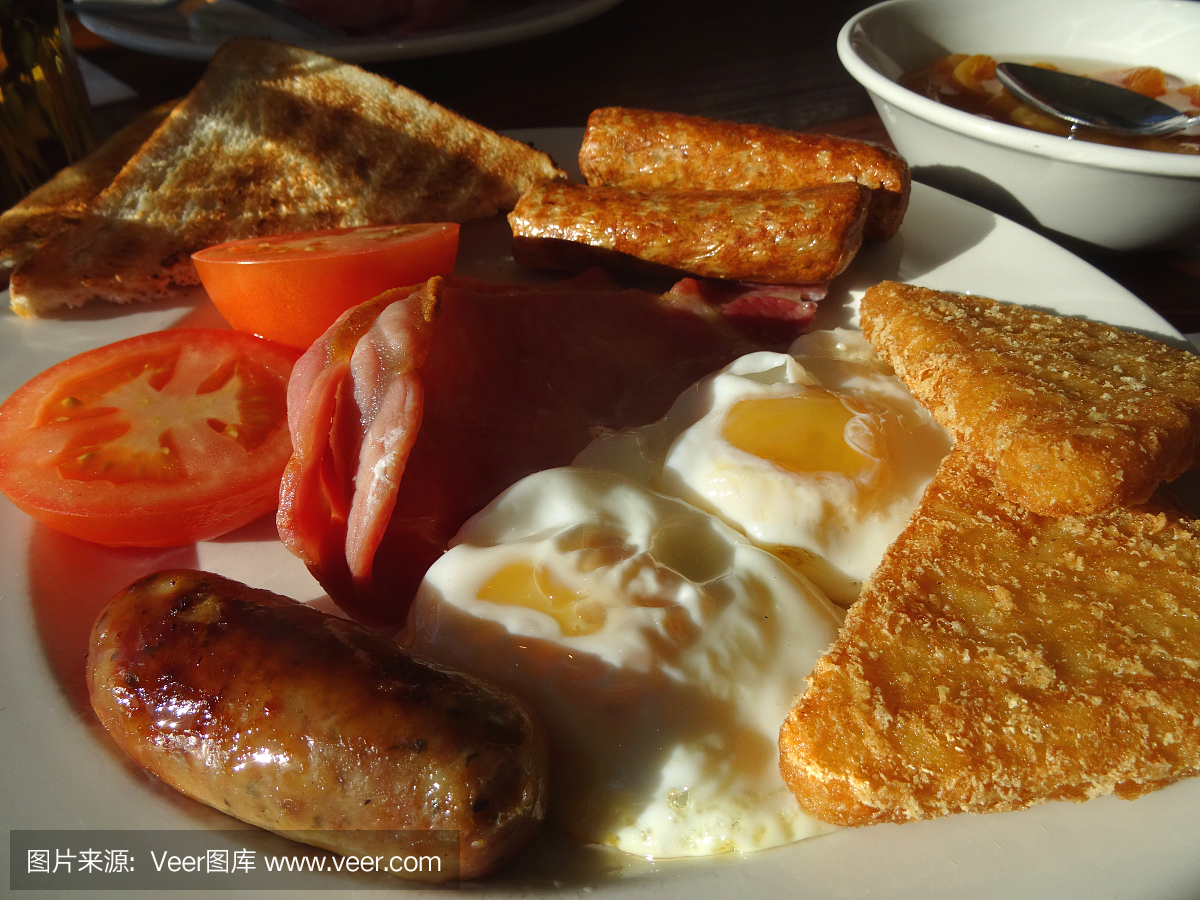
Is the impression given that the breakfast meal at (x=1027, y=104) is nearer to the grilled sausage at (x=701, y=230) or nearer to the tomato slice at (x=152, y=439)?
the grilled sausage at (x=701, y=230)

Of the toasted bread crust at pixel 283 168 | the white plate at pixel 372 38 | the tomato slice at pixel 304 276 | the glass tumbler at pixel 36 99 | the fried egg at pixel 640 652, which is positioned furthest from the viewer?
the white plate at pixel 372 38

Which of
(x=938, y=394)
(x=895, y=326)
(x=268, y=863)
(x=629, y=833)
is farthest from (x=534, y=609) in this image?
(x=895, y=326)

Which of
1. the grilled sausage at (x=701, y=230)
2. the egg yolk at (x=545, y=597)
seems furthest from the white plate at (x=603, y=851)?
the grilled sausage at (x=701, y=230)

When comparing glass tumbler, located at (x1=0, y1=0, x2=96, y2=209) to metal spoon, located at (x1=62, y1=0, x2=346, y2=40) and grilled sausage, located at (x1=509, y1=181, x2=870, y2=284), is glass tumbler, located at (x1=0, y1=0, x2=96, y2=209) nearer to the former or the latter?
metal spoon, located at (x1=62, y1=0, x2=346, y2=40)

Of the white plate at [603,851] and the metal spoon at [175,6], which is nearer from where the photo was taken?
the white plate at [603,851]

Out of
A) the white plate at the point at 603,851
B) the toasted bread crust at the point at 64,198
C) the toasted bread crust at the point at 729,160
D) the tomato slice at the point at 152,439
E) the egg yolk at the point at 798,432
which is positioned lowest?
the white plate at the point at 603,851
